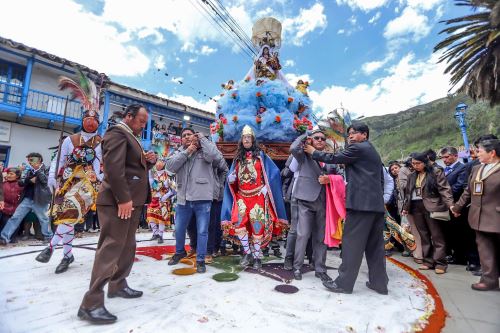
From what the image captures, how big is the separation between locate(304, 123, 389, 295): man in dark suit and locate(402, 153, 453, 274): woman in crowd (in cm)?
162

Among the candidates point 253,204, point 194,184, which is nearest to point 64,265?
point 194,184

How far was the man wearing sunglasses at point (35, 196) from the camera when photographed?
219 inches

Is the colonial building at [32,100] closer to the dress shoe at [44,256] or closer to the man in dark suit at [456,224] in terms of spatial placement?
the dress shoe at [44,256]

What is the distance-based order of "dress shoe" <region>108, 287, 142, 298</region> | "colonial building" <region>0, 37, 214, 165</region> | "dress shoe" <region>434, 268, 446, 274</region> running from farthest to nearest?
"colonial building" <region>0, 37, 214, 165</region> → "dress shoe" <region>434, 268, 446, 274</region> → "dress shoe" <region>108, 287, 142, 298</region>

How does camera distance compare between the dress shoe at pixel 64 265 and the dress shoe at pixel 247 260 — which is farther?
the dress shoe at pixel 247 260

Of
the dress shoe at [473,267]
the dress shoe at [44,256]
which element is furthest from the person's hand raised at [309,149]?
the dress shoe at [44,256]

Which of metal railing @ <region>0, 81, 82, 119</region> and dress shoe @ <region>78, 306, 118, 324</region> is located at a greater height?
metal railing @ <region>0, 81, 82, 119</region>

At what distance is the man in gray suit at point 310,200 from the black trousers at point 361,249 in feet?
1.44

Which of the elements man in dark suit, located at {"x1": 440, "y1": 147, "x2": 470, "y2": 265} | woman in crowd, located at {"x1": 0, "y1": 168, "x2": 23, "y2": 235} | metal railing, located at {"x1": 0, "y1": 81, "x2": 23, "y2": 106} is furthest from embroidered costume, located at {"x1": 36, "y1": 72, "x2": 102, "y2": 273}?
metal railing, located at {"x1": 0, "y1": 81, "x2": 23, "y2": 106}

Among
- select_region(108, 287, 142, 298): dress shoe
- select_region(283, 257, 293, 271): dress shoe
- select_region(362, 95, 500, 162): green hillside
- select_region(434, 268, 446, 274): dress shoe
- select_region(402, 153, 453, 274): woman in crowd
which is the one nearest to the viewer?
select_region(108, 287, 142, 298): dress shoe

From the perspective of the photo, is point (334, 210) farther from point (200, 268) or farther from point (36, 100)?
point (36, 100)

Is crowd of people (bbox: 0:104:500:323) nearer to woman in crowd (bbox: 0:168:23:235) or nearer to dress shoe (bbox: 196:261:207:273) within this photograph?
dress shoe (bbox: 196:261:207:273)

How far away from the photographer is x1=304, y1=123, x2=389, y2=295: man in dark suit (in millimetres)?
2854

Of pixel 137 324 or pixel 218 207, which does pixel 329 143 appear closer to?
pixel 218 207
